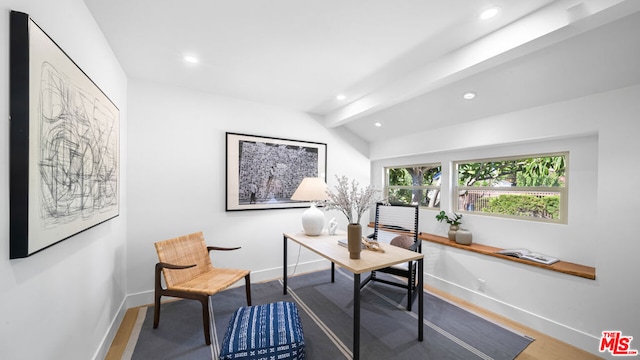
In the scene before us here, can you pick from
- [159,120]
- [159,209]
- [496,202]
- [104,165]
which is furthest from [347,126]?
[104,165]

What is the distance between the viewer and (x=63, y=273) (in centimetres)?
132

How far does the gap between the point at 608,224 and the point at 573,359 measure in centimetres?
108

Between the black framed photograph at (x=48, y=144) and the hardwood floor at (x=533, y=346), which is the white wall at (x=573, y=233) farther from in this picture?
the black framed photograph at (x=48, y=144)

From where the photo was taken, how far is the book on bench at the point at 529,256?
7.80ft

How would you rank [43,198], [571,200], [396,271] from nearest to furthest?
[43,198] < [571,200] < [396,271]

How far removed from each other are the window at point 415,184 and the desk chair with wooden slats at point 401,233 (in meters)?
0.49

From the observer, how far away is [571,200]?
2.45 meters

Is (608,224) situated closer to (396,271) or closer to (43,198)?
(396,271)

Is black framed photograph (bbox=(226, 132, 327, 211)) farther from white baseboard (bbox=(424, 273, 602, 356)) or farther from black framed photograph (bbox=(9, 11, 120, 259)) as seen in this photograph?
white baseboard (bbox=(424, 273, 602, 356))

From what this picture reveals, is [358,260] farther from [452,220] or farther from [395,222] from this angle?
[452,220]

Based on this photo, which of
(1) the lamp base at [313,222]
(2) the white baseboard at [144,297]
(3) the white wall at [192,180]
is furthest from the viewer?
(1) the lamp base at [313,222]

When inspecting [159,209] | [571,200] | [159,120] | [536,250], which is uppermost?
[159,120]

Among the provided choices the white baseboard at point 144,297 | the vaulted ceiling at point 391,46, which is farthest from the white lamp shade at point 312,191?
the white baseboard at point 144,297

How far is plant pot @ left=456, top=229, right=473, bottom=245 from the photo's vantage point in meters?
3.02
